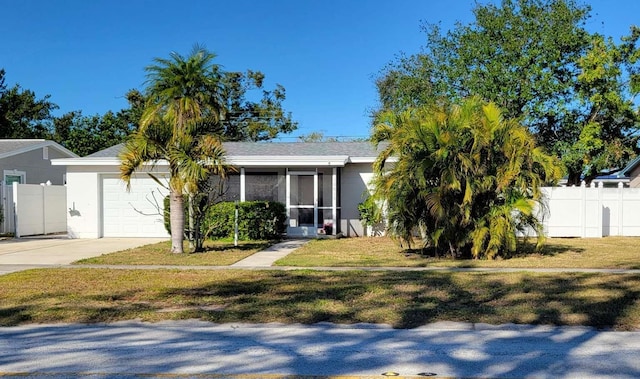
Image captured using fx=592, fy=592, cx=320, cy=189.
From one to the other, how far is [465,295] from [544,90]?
21.2 m

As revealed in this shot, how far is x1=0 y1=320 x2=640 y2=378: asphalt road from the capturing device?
5277mm

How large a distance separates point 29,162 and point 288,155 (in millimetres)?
11755

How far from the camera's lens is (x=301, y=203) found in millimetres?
20000

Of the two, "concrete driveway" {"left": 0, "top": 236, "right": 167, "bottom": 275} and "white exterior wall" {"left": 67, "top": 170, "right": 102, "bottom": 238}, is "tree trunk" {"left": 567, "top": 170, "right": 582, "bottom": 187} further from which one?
"white exterior wall" {"left": 67, "top": 170, "right": 102, "bottom": 238}

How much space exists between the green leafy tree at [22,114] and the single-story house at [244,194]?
24.5 m

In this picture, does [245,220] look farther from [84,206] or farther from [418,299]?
[418,299]

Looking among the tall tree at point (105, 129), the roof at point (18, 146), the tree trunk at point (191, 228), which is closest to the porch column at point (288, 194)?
the tree trunk at point (191, 228)

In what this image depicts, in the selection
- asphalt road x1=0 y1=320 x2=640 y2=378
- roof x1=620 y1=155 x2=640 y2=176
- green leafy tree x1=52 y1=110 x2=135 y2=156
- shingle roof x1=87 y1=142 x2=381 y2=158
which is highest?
green leafy tree x1=52 y1=110 x2=135 y2=156

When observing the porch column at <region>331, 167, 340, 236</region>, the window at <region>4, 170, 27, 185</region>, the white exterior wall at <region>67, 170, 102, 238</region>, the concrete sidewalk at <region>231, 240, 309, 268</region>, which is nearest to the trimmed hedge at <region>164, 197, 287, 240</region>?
the concrete sidewalk at <region>231, 240, 309, 268</region>

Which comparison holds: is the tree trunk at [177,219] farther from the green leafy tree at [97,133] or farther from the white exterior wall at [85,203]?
the green leafy tree at [97,133]

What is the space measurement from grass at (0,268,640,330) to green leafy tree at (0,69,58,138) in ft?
113

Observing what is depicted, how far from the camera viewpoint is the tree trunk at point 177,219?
46.5ft

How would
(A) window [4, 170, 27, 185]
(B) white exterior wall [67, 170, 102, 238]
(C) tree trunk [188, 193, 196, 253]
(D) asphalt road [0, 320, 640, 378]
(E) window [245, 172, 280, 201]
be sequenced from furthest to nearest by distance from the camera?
(A) window [4, 170, 27, 185] < (E) window [245, 172, 280, 201] < (B) white exterior wall [67, 170, 102, 238] < (C) tree trunk [188, 193, 196, 253] < (D) asphalt road [0, 320, 640, 378]

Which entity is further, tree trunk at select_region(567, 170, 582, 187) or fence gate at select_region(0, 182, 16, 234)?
tree trunk at select_region(567, 170, 582, 187)
